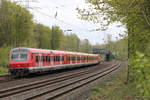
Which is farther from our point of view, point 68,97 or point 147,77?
point 68,97

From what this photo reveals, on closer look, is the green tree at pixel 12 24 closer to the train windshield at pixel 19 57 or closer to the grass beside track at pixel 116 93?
the train windshield at pixel 19 57

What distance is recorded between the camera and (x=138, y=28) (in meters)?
10.3

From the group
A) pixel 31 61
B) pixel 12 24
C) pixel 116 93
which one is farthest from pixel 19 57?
pixel 12 24

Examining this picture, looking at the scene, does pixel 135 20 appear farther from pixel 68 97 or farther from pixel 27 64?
pixel 27 64

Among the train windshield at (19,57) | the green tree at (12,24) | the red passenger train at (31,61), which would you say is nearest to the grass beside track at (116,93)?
the red passenger train at (31,61)

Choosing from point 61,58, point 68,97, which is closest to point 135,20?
point 68,97

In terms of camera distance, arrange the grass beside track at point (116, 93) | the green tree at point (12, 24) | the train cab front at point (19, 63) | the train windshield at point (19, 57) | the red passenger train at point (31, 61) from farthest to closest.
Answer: the green tree at point (12, 24) → the train windshield at point (19, 57) → the red passenger train at point (31, 61) → the train cab front at point (19, 63) → the grass beside track at point (116, 93)

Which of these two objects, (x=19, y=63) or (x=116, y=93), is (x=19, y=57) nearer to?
(x=19, y=63)

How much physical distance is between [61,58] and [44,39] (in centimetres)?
3699

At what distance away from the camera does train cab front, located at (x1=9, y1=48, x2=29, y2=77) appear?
1452cm

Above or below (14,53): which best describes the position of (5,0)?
above

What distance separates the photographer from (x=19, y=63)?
14.7 m

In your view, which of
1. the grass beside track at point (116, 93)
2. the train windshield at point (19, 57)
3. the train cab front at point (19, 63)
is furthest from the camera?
the train windshield at point (19, 57)

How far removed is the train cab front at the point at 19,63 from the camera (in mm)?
14516
